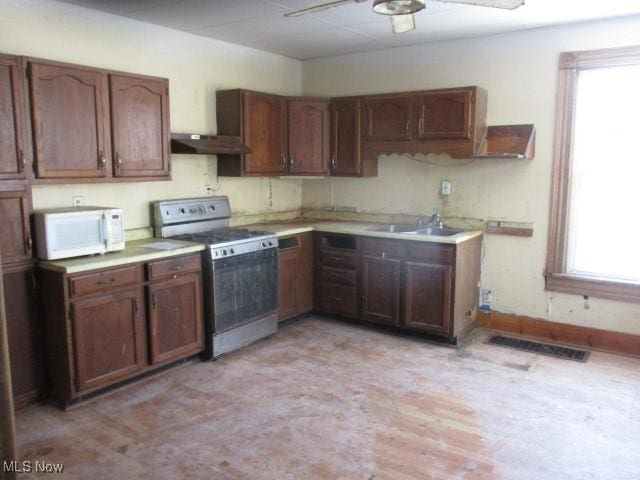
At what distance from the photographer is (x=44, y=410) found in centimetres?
315

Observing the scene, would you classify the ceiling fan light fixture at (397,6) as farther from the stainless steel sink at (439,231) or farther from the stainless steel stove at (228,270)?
the stainless steel sink at (439,231)

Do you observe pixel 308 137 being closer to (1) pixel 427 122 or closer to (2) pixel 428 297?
(1) pixel 427 122

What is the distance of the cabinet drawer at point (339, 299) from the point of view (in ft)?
15.4

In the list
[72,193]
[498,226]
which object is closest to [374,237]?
[498,226]

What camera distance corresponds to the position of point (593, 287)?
4.10 metres

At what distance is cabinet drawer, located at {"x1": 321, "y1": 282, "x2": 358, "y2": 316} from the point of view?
4.70 metres

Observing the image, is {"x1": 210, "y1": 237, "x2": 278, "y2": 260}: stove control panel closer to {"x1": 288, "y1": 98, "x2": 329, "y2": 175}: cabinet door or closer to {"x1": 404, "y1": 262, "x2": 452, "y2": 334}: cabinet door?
{"x1": 288, "y1": 98, "x2": 329, "y2": 175}: cabinet door

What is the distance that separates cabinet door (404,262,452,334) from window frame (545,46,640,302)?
2.88 feet

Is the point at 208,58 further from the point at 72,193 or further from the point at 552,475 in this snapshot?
the point at 552,475

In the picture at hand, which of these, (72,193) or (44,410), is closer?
(44,410)

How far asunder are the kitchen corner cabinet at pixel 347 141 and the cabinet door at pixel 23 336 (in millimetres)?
2805

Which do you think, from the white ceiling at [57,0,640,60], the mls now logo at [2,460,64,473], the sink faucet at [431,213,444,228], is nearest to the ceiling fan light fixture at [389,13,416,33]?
the white ceiling at [57,0,640,60]

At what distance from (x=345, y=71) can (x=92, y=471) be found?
405cm

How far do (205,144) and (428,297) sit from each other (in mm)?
2147
